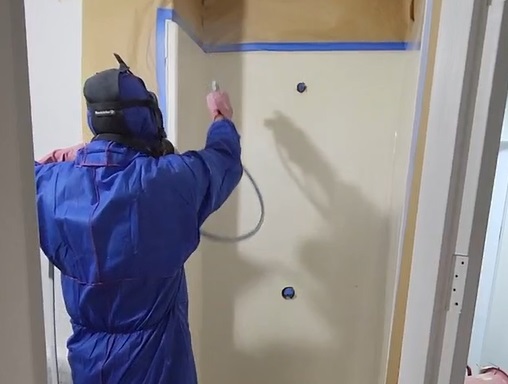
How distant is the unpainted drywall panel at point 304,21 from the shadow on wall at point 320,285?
186 millimetres

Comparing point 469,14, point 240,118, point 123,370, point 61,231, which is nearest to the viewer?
point 469,14

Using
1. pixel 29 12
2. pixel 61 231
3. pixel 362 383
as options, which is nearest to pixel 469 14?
pixel 61 231

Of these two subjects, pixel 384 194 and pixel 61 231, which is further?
pixel 384 194

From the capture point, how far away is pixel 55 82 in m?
1.62

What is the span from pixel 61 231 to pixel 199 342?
0.98 m

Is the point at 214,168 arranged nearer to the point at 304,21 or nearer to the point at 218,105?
the point at 218,105

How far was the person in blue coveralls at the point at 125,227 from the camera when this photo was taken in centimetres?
127

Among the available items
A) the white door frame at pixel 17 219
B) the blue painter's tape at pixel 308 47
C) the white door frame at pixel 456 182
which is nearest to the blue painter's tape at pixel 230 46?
the blue painter's tape at pixel 308 47

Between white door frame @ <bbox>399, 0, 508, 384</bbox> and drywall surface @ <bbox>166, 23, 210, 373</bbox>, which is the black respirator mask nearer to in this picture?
drywall surface @ <bbox>166, 23, 210, 373</bbox>

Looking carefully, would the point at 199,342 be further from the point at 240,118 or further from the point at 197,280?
the point at 240,118

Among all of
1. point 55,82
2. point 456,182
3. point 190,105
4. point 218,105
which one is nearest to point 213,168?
point 218,105

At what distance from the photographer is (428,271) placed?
0.84m

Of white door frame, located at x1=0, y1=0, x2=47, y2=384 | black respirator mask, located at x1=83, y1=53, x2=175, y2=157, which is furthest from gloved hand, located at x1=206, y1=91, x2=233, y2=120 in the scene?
white door frame, located at x1=0, y1=0, x2=47, y2=384

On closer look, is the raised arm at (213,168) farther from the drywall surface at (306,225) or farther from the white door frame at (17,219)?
the white door frame at (17,219)
